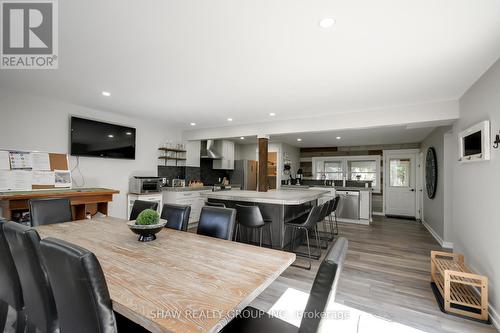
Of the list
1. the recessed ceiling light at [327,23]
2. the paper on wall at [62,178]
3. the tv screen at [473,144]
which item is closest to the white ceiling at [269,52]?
the recessed ceiling light at [327,23]

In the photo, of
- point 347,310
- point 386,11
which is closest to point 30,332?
point 347,310

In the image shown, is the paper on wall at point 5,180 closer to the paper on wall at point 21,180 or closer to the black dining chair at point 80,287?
the paper on wall at point 21,180

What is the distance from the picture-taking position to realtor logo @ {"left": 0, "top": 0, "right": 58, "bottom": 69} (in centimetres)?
156

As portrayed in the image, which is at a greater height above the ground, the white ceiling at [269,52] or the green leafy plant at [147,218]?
the white ceiling at [269,52]

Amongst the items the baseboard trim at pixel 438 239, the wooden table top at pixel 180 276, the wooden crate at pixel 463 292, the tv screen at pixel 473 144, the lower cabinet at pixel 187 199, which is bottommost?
the baseboard trim at pixel 438 239

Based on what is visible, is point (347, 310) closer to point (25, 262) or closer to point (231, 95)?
point (25, 262)

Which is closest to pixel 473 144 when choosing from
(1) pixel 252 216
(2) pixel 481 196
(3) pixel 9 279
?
(2) pixel 481 196

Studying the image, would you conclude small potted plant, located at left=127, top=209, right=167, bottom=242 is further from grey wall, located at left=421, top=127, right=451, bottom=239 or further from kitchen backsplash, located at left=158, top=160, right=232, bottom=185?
grey wall, located at left=421, top=127, right=451, bottom=239

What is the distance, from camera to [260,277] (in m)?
1.15

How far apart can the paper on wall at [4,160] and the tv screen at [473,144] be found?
5.64 m

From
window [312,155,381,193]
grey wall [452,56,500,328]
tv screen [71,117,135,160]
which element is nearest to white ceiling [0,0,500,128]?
grey wall [452,56,500,328]

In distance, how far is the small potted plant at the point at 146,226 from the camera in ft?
5.55

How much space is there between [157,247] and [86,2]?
1.68m

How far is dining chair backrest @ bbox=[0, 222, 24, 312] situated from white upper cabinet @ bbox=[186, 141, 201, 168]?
4418 millimetres
